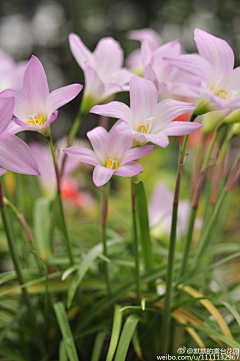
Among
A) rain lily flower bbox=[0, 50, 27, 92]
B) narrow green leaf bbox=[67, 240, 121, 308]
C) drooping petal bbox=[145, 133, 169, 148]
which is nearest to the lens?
drooping petal bbox=[145, 133, 169, 148]

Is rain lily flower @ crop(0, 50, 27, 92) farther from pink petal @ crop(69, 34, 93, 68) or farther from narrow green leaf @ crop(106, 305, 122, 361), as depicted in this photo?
narrow green leaf @ crop(106, 305, 122, 361)

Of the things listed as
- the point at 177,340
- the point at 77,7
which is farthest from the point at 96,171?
the point at 77,7

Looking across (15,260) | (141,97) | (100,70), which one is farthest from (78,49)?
(15,260)

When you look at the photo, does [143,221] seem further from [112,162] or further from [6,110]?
[6,110]

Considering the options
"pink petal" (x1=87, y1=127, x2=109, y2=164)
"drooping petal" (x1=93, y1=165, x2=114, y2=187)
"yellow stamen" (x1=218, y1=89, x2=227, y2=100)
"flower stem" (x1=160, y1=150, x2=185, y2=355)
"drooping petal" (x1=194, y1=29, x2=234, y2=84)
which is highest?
"drooping petal" (x1=194, y1=29, x2=234, y2=84)

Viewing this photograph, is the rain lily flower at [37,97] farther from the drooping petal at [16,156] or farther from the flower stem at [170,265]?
the flower stem at [170,265]

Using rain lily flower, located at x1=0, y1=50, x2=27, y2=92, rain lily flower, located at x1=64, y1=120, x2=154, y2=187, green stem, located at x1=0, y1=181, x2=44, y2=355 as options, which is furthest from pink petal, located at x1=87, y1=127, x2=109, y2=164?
rain lily flower, located at x1=0, y1=50, x2=27, y2=92
